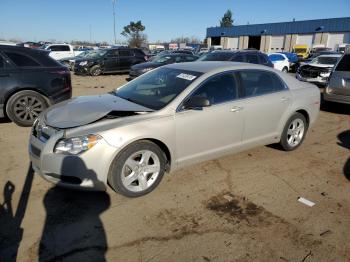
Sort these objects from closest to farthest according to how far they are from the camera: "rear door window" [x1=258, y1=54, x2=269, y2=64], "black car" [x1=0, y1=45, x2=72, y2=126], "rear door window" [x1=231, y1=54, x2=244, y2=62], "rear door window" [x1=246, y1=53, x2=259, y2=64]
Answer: "black car" [x1=0, y1=45, x2=72, y2=126], "rear door window" [x1=231, y1=54, x2=244, y2=62], "rear door window" [x1=246, y1=53, x2=259, y2=64], "rear door window" [x1=258, y1=54, x2=269, y2=64]

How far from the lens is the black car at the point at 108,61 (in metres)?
17.8

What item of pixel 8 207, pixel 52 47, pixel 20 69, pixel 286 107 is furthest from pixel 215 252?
pixel 52 47

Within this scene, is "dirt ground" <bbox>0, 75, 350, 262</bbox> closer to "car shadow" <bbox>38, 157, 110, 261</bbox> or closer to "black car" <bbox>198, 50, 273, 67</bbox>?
"car shadow" <bbox>38, 157, 110, 261</bbox>

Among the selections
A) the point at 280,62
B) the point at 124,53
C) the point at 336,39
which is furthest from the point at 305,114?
the point at 336,39

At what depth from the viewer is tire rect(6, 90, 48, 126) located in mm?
6441

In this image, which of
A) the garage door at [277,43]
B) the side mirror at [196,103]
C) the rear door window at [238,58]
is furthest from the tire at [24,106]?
the garage door at [277,43]

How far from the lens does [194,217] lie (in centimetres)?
340

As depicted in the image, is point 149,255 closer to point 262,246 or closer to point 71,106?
point 262,246

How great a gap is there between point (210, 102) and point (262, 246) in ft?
6.47

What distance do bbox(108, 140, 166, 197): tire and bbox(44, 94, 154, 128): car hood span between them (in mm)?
489

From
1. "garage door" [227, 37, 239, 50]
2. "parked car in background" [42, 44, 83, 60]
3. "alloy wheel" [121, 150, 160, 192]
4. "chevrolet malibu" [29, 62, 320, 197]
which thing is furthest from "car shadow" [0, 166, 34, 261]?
"garage door" [227, 37, 239, 50]

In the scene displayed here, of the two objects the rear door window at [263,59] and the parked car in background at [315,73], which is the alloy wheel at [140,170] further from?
the parked car in background at [315,73]

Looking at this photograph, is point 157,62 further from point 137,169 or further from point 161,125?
point 137,169

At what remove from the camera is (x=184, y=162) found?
4.05 metres
